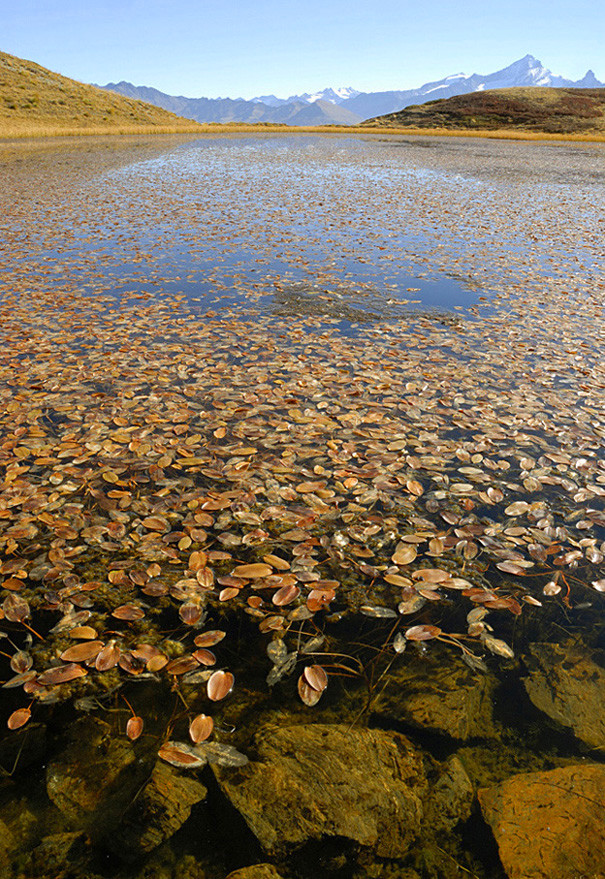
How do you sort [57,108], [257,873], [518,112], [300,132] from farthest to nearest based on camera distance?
[300,132] < [518,112] < [57,108] < [257,873]

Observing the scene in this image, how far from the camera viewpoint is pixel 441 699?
2.47 metres

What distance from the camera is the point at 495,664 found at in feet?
8.76

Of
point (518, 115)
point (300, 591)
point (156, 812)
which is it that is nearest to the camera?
point (156, 812)

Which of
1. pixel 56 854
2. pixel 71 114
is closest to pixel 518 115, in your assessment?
pixel 71 114

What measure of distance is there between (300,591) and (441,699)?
100 cm

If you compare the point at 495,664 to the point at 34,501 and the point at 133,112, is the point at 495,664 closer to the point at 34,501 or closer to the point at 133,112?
the point at 34,501

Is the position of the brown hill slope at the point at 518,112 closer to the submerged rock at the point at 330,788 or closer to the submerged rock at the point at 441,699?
the submerged rock at the point at 441,699

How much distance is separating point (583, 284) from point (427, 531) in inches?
338

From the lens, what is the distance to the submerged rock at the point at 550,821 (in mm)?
1881

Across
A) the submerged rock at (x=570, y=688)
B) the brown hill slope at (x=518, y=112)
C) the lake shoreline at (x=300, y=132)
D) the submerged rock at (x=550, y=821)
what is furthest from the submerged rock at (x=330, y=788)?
the brown hill slope at (x=518, y=112)

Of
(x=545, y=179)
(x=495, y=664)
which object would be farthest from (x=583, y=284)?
(x=545, y=179)

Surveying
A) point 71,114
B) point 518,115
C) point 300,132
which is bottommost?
point 71,114

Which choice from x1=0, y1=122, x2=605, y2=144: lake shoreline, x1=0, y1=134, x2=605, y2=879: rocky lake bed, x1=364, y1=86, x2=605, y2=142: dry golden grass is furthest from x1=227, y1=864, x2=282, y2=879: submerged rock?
x1=364, y1=86, x2=605, y2=142: dry golden grass

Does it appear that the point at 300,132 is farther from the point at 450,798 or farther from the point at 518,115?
the point at 450,798
